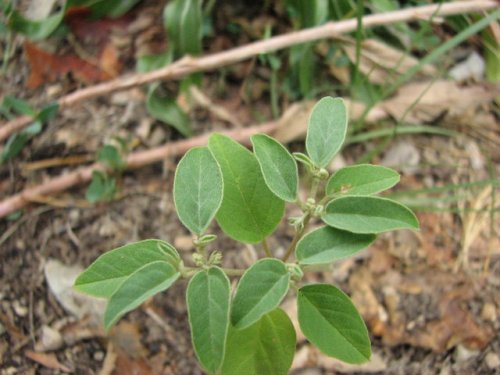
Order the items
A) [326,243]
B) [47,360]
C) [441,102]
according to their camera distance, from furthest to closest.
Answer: [441,102], [47,360], [326,243]

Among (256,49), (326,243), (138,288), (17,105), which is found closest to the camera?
(138,288)

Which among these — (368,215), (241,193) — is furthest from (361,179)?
(241,193)

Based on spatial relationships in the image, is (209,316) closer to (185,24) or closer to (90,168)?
(90,168)

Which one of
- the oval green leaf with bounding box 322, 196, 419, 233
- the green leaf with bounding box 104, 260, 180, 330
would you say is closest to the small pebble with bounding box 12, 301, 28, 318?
the green leaf with bounding box 104, 260, 180, 330

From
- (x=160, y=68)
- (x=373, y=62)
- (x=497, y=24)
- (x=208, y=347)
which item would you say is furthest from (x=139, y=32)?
(x=208, y=347)

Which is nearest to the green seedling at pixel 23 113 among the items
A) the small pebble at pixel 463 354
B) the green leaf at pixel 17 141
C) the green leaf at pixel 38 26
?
the green leaf at pixel 17 141

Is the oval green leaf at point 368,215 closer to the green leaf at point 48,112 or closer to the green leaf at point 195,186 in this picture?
the green leaf at point 195,186

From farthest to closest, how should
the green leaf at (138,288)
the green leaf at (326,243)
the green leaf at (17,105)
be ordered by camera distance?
the green leaf at (17,105) < the green leaf at (326,243) < the green leaf at (138,288)
